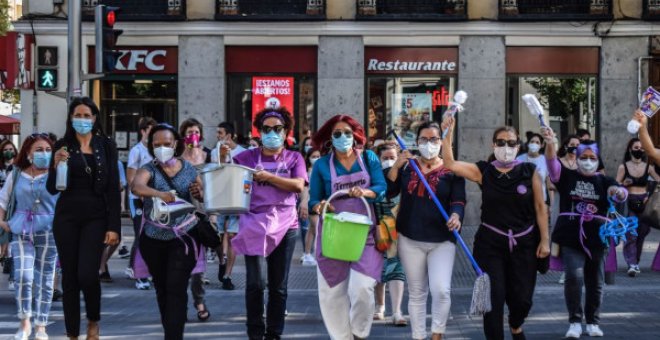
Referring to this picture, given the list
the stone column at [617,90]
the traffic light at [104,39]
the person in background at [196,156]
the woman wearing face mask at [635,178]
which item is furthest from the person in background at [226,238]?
the stone column at [617,90]

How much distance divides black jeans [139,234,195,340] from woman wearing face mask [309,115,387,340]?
1.05 metres

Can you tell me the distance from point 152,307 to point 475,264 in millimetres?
4508

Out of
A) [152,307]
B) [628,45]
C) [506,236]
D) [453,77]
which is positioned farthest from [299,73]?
[506,236]

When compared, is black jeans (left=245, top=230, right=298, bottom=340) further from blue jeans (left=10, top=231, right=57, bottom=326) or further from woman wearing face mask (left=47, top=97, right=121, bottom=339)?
blue jeans (left=10, top=231, right=57, bottom=326)

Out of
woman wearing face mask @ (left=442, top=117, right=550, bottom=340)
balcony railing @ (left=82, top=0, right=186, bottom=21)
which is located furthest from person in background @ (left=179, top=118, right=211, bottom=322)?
balcony railing @ (left=82, top=0, right=186, bottom=21)

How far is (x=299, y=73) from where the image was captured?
75.6ft

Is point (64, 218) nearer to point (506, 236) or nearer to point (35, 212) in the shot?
point (35, 212)

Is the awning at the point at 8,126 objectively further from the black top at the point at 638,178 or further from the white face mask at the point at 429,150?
the white face mask at the point at 429,150

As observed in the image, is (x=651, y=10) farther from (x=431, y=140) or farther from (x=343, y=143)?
(x=343, y=143)

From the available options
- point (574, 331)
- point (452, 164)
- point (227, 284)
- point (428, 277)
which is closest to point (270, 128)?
point (452, 164)

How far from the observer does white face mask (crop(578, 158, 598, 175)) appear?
31.9 ft

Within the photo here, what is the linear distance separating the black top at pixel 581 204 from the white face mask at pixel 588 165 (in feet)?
0.24

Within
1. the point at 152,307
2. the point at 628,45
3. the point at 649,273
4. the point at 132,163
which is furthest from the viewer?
the point at 628,45

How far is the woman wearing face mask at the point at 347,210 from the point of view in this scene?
8328mm
